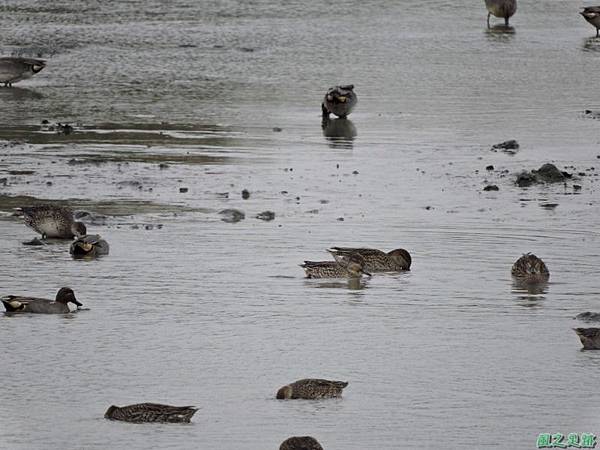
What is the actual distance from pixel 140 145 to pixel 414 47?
11412mm

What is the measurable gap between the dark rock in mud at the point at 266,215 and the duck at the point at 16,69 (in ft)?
35.9

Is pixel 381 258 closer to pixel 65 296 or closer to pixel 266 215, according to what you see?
pixel 266 215

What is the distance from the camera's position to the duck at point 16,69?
1055 inches

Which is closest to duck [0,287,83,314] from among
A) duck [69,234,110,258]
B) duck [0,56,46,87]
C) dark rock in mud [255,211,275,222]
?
duck [69,234,110,258]

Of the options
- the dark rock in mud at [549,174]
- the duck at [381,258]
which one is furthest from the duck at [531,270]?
the dark rock in mud at [549,174]

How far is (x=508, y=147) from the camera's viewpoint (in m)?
20.9

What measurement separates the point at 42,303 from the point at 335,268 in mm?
2777

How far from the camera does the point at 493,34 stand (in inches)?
1345

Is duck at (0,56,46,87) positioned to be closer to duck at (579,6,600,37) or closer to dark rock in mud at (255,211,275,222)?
dark rock in mud at (255,211,275,222)

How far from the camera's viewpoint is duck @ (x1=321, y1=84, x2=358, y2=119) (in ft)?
76.1

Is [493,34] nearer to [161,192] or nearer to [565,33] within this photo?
[565,33]

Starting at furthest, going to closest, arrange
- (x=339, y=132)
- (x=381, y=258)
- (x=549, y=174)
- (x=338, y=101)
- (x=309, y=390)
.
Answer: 1. (x=338, y=101)
2. (x=339, y=132)
3. (x=549, y=174)
4. (x=381, y=258)
5. (x=309, y=390)

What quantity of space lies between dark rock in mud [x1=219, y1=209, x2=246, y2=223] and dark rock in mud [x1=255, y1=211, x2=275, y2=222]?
0.16 m

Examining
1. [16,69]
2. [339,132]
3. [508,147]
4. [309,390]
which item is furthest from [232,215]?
[16,69]
